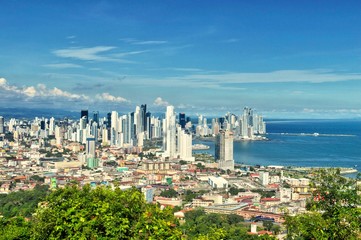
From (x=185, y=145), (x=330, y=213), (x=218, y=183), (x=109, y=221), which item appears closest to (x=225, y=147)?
(x=185, y=145)

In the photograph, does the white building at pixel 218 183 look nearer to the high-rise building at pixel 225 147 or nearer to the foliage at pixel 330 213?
the high-rise building at pixel 225 147

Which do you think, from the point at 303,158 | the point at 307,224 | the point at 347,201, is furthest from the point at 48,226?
the point at 303,158

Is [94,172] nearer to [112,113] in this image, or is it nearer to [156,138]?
[112,113]

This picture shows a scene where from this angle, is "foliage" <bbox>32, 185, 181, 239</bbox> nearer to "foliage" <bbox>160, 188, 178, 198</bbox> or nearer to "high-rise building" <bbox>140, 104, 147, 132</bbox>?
"foliage" <bbox>160, 188, 178, 198</bbox>

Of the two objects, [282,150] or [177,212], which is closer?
[177,212]

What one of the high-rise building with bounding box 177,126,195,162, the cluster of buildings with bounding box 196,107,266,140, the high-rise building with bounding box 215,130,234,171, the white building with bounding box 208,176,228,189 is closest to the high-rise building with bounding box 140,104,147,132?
the cluster of buildings with bounding box 196,107,266,140

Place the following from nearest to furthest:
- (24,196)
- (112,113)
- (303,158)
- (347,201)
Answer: (347,201) → (24,196) → (303,158) → (112,113)

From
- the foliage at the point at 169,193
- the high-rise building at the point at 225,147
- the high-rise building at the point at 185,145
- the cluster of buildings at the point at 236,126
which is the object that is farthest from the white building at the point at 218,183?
the cluster of buildings at the point at 236,126

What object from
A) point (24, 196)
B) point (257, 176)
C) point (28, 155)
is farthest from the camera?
point (28, 155)
